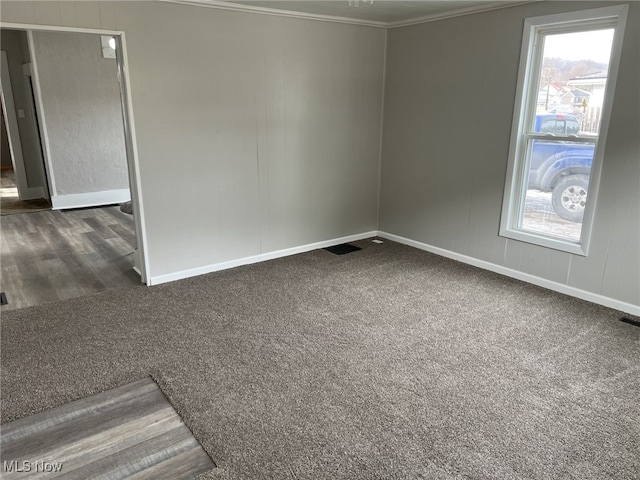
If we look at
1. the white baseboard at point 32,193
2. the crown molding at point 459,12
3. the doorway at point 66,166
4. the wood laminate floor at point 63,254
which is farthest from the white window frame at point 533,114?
the white baseboard at point 32,193

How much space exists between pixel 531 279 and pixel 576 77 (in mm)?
1693

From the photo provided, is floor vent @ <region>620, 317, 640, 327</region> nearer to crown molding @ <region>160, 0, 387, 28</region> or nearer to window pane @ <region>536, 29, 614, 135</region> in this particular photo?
window pane @ <region>536, 29, 614, 135</region>

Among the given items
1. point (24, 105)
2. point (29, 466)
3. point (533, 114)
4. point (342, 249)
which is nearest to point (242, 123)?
point (342, 249)

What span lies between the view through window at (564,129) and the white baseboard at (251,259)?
1.93 m

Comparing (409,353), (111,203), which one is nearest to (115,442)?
(409,353)

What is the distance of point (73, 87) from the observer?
22.0ft

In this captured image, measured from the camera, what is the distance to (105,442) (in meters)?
2.19

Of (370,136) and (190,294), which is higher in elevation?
(370,136)

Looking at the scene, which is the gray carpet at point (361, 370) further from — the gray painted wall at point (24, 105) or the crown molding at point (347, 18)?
the gray painted wall at point (24, 105)

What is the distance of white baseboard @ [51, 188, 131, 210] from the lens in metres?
6.90

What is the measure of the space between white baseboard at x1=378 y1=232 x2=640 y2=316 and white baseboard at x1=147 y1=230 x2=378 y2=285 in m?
0.51

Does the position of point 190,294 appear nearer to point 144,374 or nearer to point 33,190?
point 144,374

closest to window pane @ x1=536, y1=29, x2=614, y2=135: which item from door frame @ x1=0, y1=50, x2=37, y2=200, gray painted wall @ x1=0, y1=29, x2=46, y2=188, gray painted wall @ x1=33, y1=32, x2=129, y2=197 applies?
gray painted wall @ x1=33, y1=32, x2=129, y2=197

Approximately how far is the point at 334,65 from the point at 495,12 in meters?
1.56
